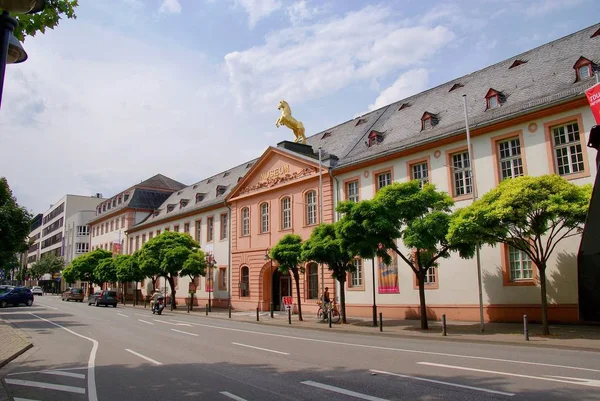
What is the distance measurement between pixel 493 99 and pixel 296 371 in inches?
731

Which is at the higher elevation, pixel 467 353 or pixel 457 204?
pixel 457 204

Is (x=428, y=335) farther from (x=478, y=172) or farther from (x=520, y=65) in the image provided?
(x=520, y=65)

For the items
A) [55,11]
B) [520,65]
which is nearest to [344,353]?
[55,11]

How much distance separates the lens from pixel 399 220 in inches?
795

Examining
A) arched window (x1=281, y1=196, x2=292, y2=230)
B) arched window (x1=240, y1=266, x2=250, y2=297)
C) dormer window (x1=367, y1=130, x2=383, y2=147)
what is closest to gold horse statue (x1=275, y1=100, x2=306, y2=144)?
arched window (x1=281, y1=196, x2=292, y2=230)

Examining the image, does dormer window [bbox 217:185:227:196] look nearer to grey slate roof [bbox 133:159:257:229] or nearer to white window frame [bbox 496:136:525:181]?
grey slate roof [bbox 133:159:257:229]

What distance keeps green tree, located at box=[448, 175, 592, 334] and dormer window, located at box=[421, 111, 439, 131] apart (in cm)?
977

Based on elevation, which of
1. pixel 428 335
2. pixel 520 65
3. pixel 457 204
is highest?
pixel 520 65

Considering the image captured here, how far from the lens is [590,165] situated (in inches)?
721

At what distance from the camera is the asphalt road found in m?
7.57

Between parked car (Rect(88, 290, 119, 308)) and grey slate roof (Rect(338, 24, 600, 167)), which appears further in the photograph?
parked car (Rect(88, 290, 119, 308))

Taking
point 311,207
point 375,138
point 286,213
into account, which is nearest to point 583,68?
point 375,138

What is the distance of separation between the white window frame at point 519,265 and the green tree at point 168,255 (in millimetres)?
24531

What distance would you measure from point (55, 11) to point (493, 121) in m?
19.1
